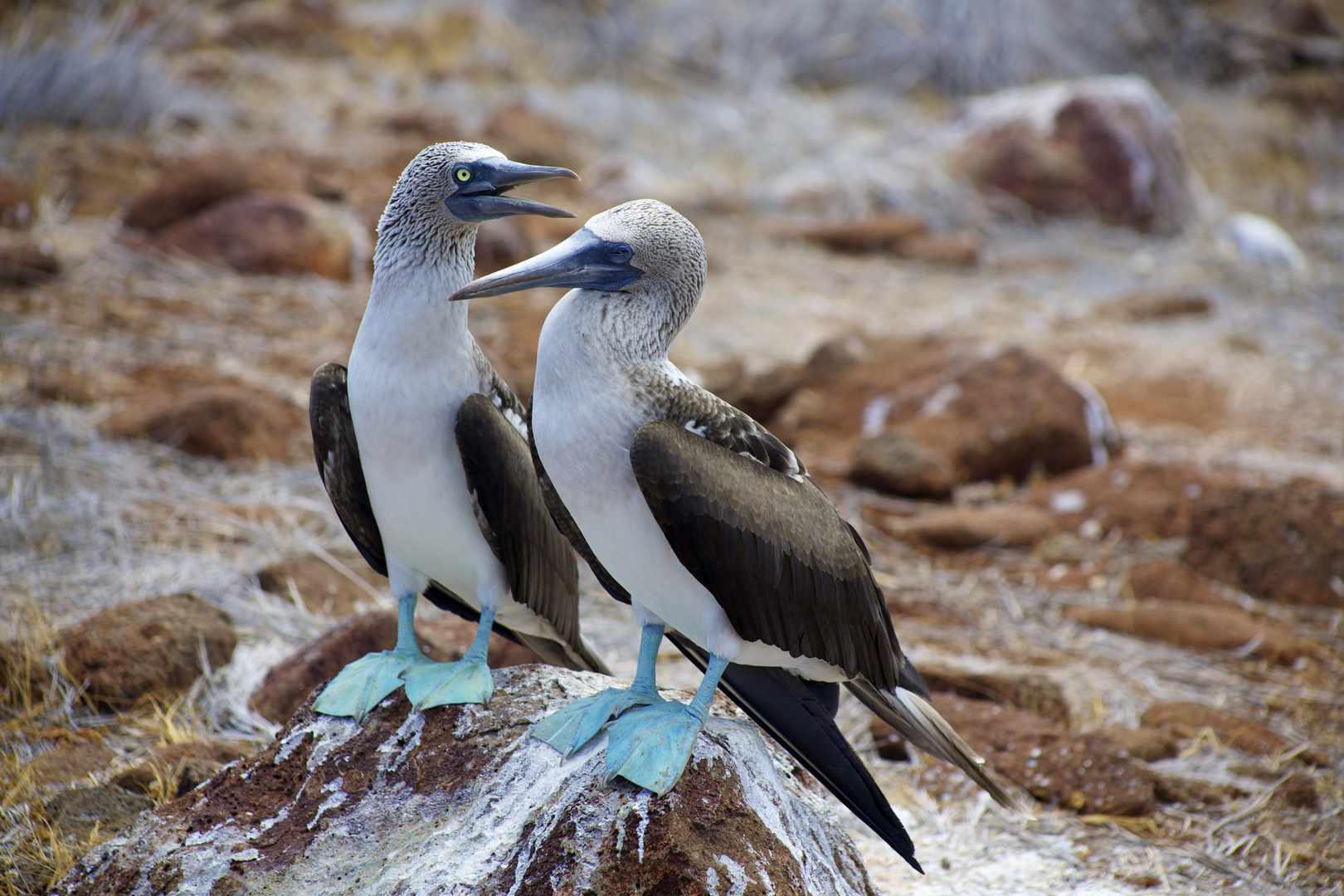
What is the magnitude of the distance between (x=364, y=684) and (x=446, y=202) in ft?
4.10

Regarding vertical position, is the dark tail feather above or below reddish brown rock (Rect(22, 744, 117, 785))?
above

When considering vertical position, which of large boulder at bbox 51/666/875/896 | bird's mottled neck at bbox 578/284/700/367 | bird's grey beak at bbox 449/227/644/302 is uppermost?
bird's grey beak at bbox 449/227/644/302

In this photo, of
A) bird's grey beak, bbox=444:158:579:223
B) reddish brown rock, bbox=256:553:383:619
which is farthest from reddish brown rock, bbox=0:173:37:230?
bird's grey beak, bbox=444:158:579:223

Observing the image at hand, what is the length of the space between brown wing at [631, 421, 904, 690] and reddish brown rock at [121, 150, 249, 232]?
7285 mm

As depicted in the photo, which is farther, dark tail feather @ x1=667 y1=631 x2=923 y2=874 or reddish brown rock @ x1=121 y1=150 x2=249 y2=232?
reddish brown rock @ x1=121 y1=150 x2=249 y2=232

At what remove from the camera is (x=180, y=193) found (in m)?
8.27

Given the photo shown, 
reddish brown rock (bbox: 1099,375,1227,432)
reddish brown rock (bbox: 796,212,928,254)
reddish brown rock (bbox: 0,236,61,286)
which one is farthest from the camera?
reddish brown rock (bbox: 796,212,928,254)

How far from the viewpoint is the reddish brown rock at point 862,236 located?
37.1 ft

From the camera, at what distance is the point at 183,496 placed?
16.4 feet

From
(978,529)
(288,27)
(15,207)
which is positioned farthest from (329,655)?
(288,27)

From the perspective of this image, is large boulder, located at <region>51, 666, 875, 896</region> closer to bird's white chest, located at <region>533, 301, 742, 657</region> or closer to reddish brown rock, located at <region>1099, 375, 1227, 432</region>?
bird's white chest, located at <region>533, 301, 742, 657</region>

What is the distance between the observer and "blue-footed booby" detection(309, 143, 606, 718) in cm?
261

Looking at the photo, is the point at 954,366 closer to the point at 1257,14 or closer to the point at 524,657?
the point at 524,657

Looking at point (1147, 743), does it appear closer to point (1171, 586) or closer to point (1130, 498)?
point (1171, 586)
